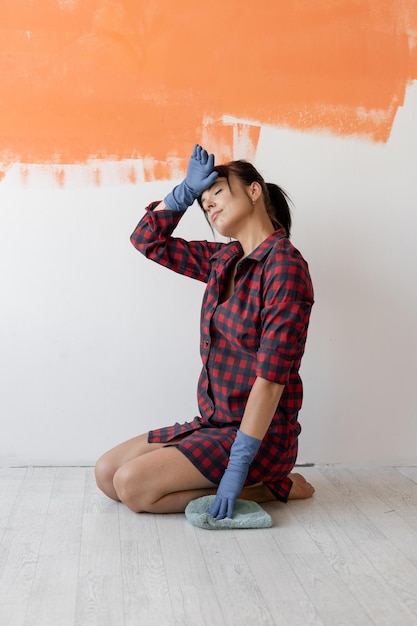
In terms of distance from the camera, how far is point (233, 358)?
2.10 m

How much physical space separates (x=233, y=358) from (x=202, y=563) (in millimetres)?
576

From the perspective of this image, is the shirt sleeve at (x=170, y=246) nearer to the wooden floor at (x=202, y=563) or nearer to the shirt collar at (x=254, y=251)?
the shirt collar at (x=254, y=251)

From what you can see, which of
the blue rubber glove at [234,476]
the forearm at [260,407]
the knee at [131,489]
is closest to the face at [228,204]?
the forearm at [260,407]

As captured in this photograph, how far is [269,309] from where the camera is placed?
1.98 m

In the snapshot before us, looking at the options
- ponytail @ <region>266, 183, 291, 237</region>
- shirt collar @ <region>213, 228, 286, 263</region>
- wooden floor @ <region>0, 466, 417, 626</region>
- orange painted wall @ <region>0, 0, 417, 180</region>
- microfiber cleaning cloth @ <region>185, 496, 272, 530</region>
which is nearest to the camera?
wooden floor @ <region>0, 466, 417, 626</region>

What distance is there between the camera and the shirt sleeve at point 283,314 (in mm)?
1950

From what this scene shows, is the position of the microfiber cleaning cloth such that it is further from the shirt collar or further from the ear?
the ear

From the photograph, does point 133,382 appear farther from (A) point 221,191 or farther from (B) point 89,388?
(A) point 221,191

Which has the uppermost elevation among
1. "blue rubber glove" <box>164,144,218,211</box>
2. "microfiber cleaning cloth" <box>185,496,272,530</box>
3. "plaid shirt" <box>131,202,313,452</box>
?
"blue rubber glove" <box>164,144,218,211</box>

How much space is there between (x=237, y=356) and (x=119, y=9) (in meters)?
1.07

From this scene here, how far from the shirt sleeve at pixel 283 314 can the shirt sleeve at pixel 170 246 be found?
0.29 metres

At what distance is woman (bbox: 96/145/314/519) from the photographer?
1.97m

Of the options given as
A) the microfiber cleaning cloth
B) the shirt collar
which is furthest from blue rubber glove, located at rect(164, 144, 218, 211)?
the microfiber cleaning cloth

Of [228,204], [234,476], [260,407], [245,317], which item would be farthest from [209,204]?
[234,476]
